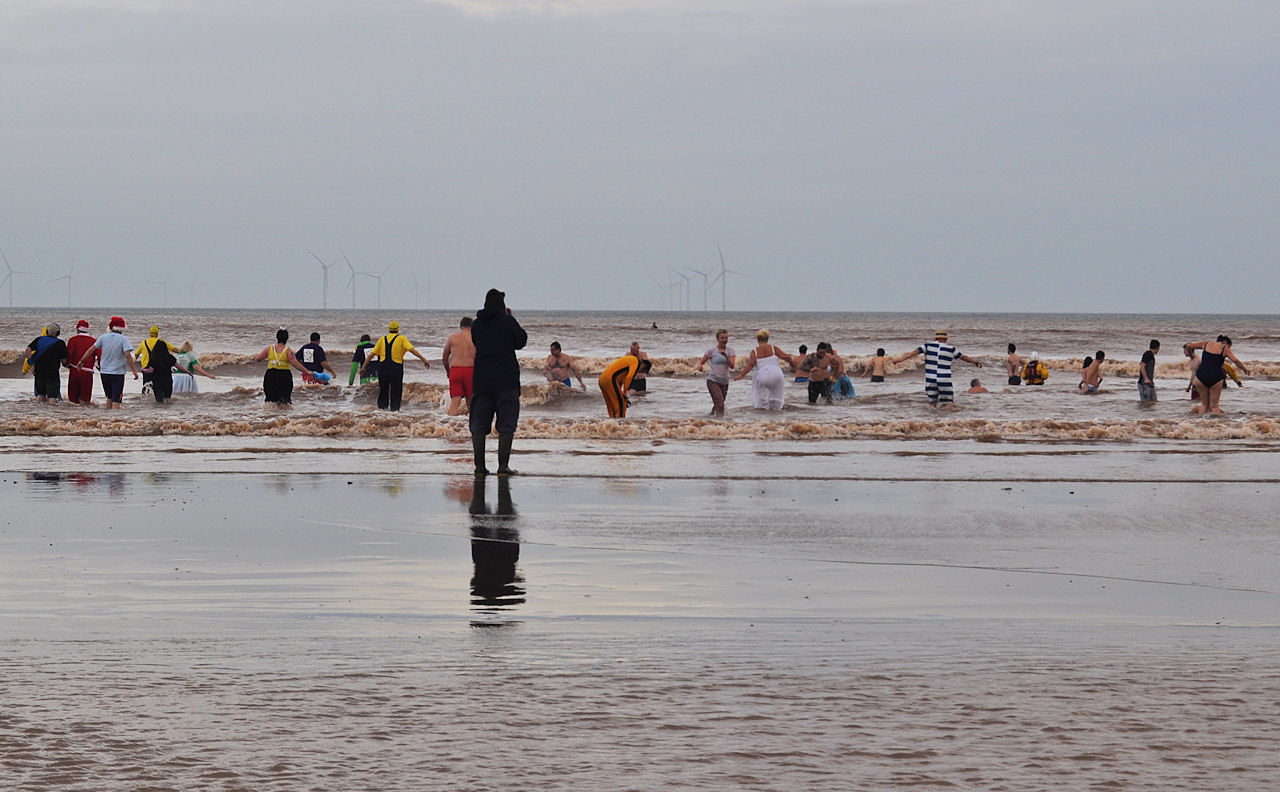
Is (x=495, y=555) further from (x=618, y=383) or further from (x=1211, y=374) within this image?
(x=1211, y=374)

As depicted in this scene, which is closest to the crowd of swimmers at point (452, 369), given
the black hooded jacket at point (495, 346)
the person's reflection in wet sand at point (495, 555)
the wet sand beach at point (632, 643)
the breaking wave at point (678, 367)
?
the black hooded jacket at point (495, 346)

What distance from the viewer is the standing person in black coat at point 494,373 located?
13.3 meters

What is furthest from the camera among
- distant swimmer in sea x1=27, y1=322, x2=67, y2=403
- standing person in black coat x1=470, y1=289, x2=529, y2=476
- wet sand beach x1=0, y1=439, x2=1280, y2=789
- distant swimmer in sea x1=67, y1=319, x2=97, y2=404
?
distant swimmer in sea x1=27, y1=322, x2=67, y2=403

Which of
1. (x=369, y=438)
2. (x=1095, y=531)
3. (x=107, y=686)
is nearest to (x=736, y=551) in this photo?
(x=1095, y=531)

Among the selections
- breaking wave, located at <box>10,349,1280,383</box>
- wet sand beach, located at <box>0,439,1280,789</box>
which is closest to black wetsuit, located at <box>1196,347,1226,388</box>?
wet sand beach, located at <box>0,439,1280,789</box>

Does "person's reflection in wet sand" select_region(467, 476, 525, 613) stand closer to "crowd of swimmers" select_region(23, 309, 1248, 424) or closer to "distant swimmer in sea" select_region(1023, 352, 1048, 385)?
"crowd of swimmers" select_region(23, 309, 1248, 424)

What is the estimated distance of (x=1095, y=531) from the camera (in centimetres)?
974

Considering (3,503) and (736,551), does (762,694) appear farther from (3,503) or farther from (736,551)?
(3,503)

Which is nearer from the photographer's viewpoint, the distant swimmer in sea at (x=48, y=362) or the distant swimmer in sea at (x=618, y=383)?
the distant swimmer in sea at (x=618, y=383)

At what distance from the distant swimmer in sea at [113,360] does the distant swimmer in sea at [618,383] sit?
28.6 ft

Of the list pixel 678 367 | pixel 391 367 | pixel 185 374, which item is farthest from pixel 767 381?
pixel 678 367

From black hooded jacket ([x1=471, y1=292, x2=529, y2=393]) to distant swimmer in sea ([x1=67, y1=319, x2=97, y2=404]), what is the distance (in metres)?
14.0

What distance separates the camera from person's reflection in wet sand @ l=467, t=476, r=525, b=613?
264 inches

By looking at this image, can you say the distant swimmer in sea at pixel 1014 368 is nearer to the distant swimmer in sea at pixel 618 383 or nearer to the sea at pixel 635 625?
the distant swimmer in sea at pixel 618 383
